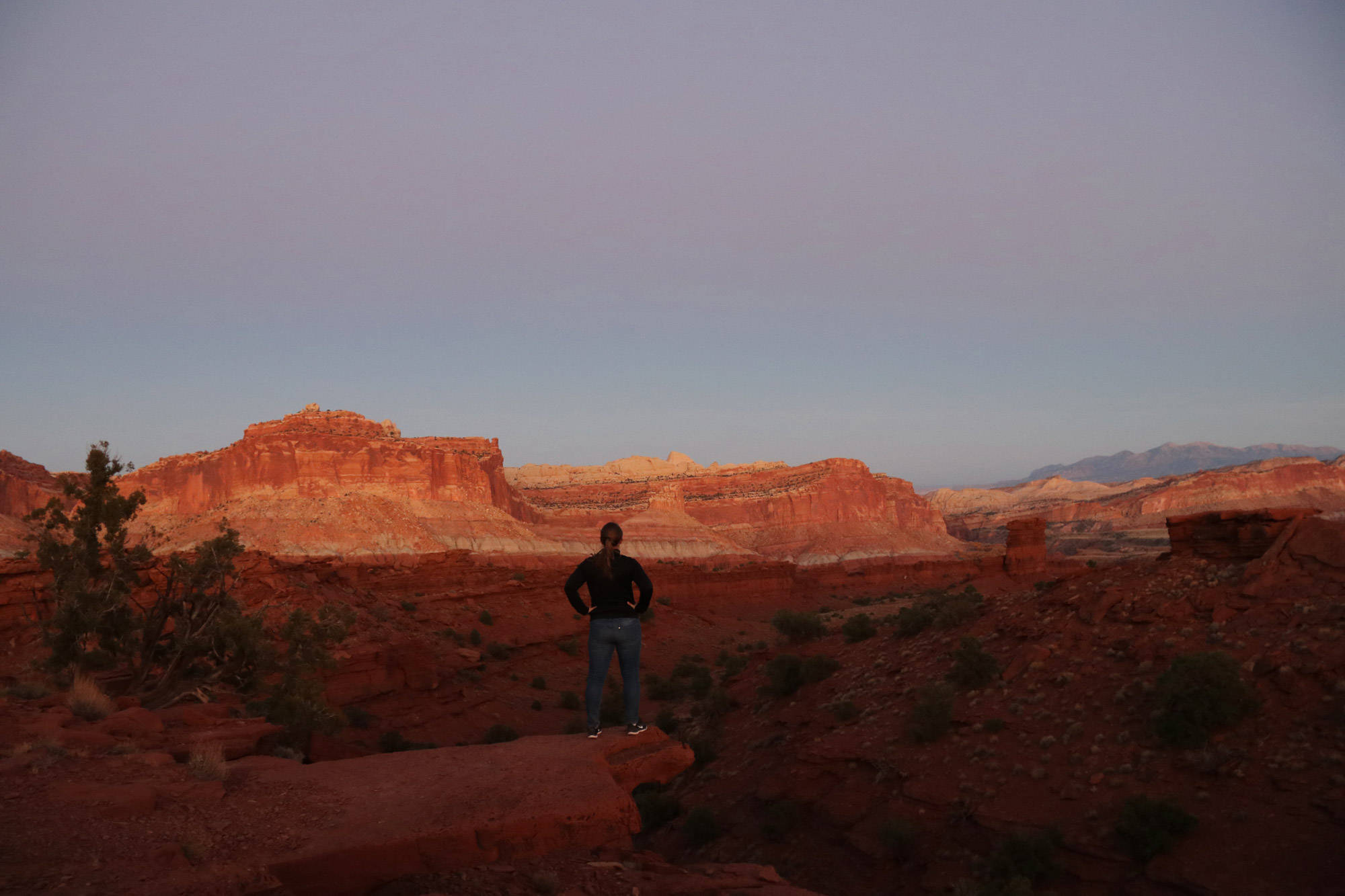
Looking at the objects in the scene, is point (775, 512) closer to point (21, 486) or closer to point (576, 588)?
point (21, 486)

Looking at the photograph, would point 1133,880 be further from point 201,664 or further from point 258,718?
point 201,664

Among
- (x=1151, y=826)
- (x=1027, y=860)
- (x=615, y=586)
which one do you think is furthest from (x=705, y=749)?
Result: (x=615, y=586)

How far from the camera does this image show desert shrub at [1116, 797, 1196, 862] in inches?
A: 365

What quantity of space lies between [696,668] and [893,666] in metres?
11.4

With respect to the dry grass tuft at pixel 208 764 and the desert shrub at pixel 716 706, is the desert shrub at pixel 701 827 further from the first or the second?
the dry grass tuft at pixel 208 764

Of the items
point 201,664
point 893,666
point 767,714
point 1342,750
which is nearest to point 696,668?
point 767,714

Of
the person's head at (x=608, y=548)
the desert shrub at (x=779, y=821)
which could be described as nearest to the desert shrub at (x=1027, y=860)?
the desert shrub at (x=779, y=821)

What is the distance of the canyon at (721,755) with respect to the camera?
5082 mm

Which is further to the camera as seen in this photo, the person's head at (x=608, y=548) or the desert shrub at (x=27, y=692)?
the desert shrub at (x=27, y=692)

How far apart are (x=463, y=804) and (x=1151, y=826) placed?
8338 mm

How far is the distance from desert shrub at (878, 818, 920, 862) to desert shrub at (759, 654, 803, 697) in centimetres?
670

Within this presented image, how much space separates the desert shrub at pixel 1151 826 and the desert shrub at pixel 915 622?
869 cm

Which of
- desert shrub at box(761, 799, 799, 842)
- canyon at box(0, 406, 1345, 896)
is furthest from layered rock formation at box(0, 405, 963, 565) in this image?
desert shrub at box(761, 799, 799, 842)

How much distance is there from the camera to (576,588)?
26.3ft
